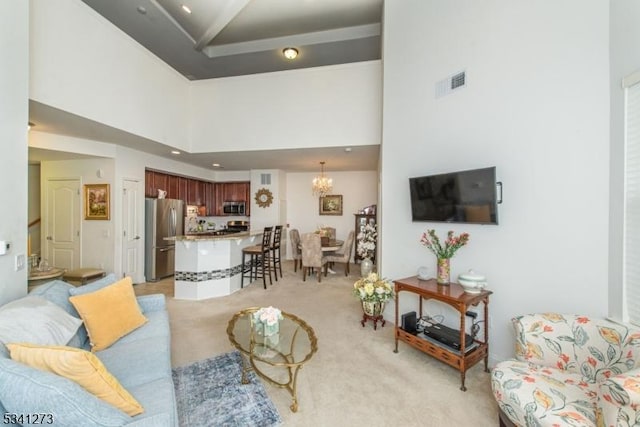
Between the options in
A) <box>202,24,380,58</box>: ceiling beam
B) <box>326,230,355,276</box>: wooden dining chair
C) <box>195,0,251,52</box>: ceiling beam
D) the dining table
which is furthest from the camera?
<box>326,230,355,276</box>: wooden dining chair

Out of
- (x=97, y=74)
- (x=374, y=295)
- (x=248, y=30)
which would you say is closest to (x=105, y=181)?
(x=97, y=74)

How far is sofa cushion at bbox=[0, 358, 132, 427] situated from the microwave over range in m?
6.46

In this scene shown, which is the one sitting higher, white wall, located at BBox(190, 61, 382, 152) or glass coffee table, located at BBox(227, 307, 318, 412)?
white wall, located at BBox(190, 61, 382, 152)

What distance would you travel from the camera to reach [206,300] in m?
4.18

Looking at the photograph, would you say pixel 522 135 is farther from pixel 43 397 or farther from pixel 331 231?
pixel 331 231

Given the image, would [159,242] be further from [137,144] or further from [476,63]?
[476,63]

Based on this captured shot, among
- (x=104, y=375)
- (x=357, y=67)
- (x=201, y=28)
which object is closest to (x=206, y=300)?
(x=104, y=375)

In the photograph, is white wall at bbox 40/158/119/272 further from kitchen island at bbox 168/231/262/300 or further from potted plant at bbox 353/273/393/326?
potted plant at bbox 353/273/393/326

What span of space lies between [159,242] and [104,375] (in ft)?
14.9

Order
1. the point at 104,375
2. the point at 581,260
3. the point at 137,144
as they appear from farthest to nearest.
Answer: the point at 137,144 → the point at 581,260 → the point at 104,375

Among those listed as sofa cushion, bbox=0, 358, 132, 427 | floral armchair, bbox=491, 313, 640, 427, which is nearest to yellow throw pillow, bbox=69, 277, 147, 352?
sofa cushion, bbox=0, 358, 132, 427

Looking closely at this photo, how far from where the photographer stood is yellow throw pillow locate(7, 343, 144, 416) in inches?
45.9

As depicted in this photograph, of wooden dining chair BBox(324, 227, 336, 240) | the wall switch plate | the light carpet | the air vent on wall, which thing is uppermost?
the air vent on wall

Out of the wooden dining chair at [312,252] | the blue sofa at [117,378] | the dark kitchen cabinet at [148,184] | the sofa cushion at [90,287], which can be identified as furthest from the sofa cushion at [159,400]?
the dark kitchen cabinet at [148,184]
